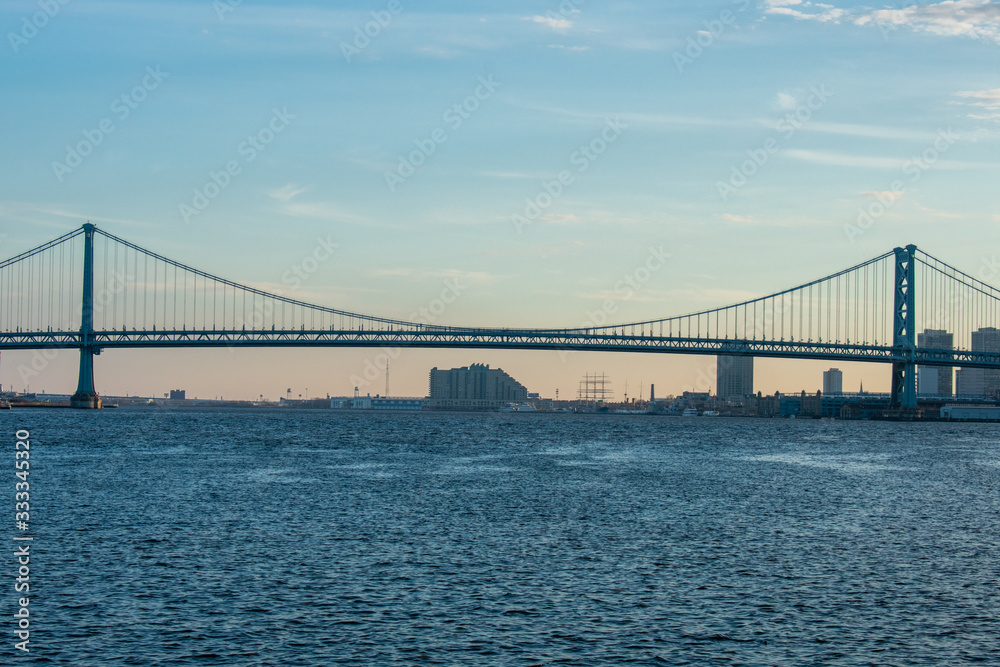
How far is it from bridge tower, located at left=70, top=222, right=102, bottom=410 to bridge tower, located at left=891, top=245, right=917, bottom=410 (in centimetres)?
7759

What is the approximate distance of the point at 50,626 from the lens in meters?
14.6

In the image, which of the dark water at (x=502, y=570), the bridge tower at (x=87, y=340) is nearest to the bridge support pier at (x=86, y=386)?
the bridge tower at (x=87, y=340)

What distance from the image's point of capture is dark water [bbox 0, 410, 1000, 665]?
46.0 feet

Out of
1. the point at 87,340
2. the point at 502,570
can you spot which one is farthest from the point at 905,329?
the point at 502,570

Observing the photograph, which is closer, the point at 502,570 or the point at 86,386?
the point at 502,570

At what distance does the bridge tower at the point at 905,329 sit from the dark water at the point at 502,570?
71.1m

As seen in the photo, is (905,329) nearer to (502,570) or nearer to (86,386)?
(86,386)

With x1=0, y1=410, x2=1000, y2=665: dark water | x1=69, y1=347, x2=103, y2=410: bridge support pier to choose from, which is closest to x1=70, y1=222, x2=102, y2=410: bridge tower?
x1=69, y1=347, x2=103, y2=410: bridge support pier

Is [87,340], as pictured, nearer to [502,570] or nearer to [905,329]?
[905,329]

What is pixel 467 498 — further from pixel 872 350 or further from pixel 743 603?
pixel 872 350

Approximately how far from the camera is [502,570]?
18766mm

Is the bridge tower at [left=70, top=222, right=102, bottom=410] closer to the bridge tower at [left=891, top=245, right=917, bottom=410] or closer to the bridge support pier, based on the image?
the bridge support pier

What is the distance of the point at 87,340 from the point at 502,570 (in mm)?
90060

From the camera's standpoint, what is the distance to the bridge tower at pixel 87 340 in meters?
100
